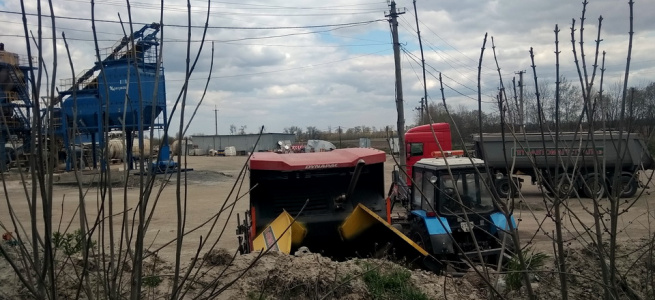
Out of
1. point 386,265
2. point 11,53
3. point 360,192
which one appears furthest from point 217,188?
point 11,53

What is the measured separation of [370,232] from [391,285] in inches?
104

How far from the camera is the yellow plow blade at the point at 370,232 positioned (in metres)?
8.36

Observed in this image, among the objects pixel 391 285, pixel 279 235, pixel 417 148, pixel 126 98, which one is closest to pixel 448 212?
pixel 279 235

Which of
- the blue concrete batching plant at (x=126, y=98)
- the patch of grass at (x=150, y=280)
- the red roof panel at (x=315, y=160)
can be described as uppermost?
the blue concrete batching plant at (x=126, y=98)

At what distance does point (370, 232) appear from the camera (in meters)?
8.68

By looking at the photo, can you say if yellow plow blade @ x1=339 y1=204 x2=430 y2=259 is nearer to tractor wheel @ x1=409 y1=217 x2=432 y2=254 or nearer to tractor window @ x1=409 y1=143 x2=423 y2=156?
tractor wheel @ x1=409 y1=217 x2=432 y2=254

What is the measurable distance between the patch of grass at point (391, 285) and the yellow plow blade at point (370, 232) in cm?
205

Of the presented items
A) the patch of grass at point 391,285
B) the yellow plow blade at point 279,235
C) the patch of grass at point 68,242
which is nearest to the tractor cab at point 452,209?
the yellow plow blade at point 279,235

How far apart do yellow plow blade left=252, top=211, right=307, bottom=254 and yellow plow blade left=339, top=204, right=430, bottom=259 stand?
0.64m

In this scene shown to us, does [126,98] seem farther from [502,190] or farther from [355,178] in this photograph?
[502,190]

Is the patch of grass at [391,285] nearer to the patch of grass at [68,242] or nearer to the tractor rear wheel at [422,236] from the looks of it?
the tractor rear wheel at [422,236]

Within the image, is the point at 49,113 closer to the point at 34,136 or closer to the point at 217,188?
the point at 34,136

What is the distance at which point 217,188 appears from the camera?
3131 cm

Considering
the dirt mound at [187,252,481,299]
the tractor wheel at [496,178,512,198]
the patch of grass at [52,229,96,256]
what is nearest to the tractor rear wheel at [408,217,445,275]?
the tractor wheel at [496,178,512,198]
